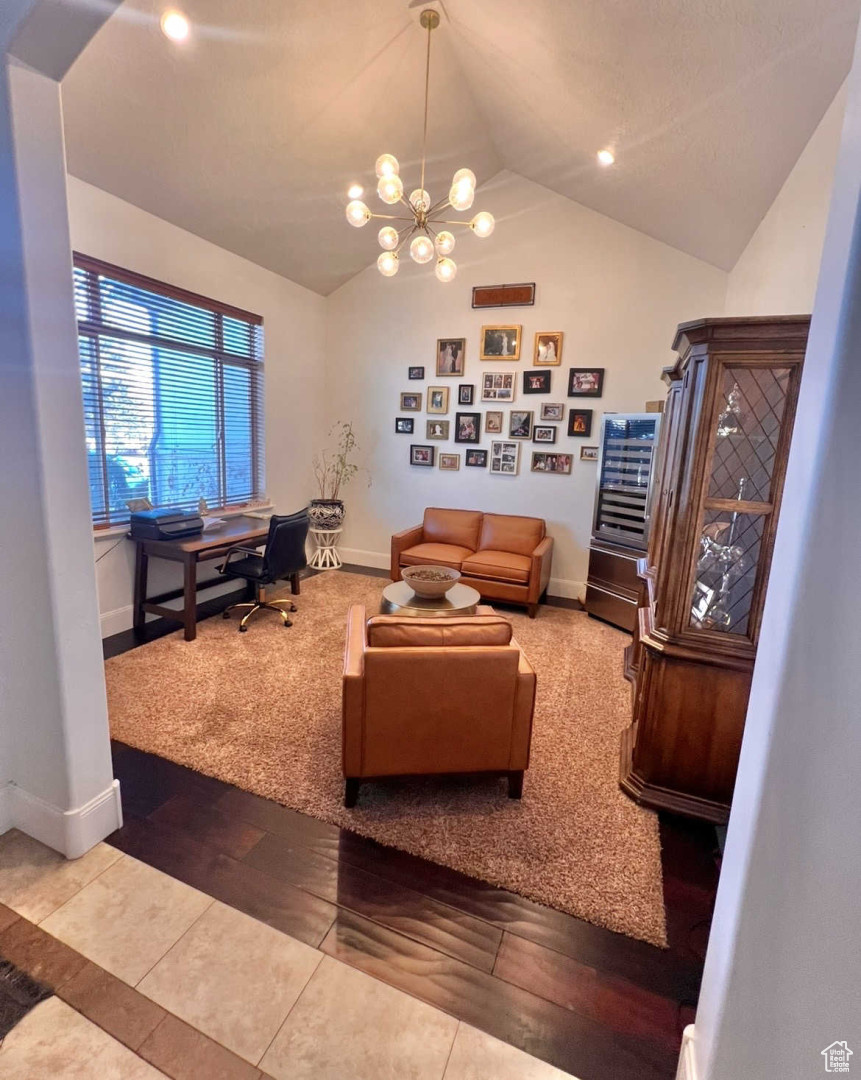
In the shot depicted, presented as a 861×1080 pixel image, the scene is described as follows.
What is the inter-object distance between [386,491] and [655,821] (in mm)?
4287

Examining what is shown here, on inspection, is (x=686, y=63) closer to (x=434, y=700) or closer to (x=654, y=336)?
(x=654, y=336)

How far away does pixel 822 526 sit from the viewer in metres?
0.78

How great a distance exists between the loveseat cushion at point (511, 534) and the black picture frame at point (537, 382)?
1280 mm

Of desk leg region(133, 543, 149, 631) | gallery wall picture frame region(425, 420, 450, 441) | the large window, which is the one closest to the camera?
the large window

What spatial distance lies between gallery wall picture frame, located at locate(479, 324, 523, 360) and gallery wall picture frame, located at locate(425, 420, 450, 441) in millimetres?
782

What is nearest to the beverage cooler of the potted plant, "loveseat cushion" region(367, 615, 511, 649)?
"loveseat cushion" region(367, 615, 511, 649)

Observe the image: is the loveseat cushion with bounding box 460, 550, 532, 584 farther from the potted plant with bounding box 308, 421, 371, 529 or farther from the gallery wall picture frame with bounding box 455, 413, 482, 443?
the potted plant with bounding box 308, 421, 371, 529

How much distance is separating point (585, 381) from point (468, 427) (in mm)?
1248

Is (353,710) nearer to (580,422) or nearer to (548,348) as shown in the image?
(580,422)

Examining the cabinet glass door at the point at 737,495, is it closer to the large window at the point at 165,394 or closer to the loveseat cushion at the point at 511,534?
the loveseat cushion at the point at 511,534

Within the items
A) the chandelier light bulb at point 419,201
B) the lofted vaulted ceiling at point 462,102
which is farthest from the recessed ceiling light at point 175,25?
the chandelier light bulb at point 419,201

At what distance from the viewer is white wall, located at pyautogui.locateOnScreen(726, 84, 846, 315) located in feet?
6.61

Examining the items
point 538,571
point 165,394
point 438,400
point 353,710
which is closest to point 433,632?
point 353,710

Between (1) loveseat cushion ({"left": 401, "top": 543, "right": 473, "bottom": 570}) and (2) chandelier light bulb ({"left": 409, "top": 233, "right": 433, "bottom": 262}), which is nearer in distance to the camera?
(2) chandelier light bulb ({"left": 409, "top": 233, "right": 433, "bottom": 262})
